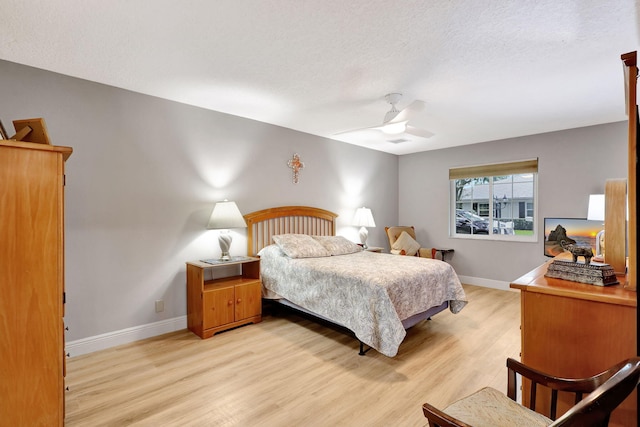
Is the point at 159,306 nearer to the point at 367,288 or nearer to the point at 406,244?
the point at 367,288

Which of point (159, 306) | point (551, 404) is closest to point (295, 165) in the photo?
point (159, 306)

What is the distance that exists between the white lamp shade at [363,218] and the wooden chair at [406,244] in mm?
644

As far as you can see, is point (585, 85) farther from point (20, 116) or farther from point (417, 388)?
point (20, 116)

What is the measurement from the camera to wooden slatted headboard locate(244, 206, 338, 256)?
159 inches

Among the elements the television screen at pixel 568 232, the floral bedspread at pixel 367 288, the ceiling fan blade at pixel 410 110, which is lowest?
the floral bedspread at pixel 367 288

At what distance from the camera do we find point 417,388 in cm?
230

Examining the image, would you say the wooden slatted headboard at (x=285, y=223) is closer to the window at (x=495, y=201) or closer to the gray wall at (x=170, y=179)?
the gray wall at (x=170, y=179)

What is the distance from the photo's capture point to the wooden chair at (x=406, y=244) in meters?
5.36

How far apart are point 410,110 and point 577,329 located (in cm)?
207

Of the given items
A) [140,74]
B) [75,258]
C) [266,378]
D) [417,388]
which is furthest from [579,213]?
[75,258]

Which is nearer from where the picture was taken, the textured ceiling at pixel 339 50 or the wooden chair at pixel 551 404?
the wooden chair at pixel 551 404

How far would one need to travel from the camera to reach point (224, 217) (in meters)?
3.46

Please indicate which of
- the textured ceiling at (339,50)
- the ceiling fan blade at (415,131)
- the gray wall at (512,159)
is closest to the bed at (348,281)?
the ceiling fan blade at (415,131)

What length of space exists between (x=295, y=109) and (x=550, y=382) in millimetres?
3252
